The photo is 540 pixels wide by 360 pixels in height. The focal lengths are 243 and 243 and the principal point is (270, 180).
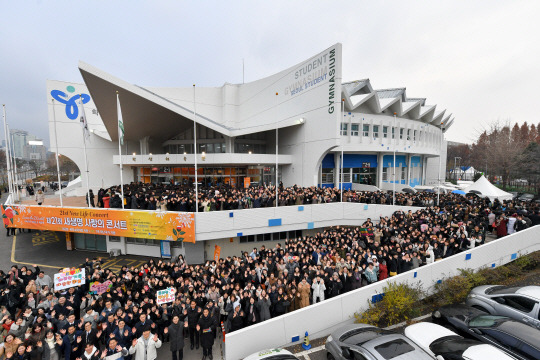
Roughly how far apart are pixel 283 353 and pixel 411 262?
6803 mm

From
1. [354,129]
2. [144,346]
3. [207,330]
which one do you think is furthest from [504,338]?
[354,129]

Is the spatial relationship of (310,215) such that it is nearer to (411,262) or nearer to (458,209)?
(411,262)

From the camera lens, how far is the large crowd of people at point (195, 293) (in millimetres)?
6598

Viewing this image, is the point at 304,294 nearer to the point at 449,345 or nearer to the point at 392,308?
the point at 392,308

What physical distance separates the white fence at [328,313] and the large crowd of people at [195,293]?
456 millimetres

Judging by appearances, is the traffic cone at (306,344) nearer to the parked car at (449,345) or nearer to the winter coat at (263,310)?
the winter coat at (263,310)

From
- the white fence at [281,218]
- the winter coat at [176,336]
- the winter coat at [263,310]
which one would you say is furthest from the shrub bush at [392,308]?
the white fence at [281,218]

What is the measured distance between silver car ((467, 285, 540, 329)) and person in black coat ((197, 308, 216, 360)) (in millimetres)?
8948

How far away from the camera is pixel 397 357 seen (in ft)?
16.6

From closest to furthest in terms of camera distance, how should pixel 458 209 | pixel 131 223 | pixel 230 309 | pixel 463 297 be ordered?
pixel 230 309, pixel 463 297, pixel 131 223, pixel 458 209

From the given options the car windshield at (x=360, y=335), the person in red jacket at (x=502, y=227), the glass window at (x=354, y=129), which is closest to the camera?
the car windshield at (x=360, y=335)

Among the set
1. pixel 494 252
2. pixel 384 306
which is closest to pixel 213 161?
pixel 384 306

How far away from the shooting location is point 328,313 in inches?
317

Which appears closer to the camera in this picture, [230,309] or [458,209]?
[230,309]
